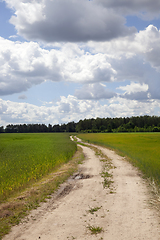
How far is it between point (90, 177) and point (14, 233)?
397 inches

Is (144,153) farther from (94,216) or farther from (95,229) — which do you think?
(95,229)

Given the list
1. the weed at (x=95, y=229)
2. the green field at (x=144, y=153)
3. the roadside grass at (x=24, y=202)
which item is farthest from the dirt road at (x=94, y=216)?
the green field at (x=144, y=153)

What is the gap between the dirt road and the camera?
734 cm

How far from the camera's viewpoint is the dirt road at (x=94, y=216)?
7.34 m

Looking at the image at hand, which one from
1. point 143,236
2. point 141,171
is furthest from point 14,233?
point 141,171

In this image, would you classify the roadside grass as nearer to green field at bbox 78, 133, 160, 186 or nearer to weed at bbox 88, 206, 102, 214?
weed at bbox 88, 206, 102, 214

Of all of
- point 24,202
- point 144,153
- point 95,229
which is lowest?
point 144,153

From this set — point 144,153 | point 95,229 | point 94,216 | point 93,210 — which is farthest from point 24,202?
point 144,153

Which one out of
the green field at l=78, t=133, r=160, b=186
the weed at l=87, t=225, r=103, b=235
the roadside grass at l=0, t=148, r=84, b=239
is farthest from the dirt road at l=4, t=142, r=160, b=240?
the green field at l=78, t=133, r=160, b=186

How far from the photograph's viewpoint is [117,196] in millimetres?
11680

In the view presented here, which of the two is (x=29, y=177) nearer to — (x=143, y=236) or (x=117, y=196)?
(x=117, y=196)

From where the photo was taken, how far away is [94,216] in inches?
351

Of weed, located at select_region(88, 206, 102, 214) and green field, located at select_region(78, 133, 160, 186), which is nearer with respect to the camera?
weed, located at select_region(88, 206, 102, 214)

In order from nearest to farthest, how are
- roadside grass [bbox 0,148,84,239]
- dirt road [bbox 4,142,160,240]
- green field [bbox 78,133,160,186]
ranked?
dirt road [bbox 4,142,160,240] → roadside grass [bbox 0,148,84,239] → green field [bbox 78,133,160,186]
